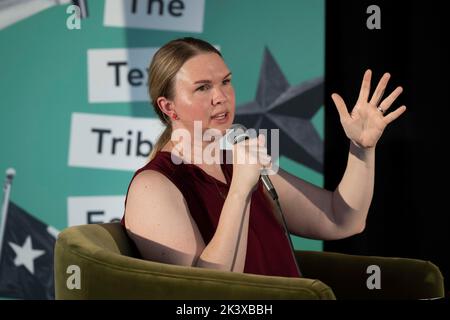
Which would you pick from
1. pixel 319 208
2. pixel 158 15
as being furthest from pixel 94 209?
pixel 319 208

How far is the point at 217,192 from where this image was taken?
1944 mm

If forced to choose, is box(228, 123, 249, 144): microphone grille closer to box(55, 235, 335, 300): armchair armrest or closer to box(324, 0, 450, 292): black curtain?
box(55, 235, 335, 300): armchair armrest

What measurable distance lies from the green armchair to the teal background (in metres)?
1.53

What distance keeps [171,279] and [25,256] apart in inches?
87.3

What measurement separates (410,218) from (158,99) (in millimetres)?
1924

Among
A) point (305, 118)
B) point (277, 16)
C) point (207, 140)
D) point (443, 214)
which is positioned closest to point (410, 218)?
point (443, 214)

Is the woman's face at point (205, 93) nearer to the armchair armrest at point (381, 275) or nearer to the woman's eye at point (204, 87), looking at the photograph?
the woman's eye at point (204, 87)

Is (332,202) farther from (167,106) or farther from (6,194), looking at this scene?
(6,194)

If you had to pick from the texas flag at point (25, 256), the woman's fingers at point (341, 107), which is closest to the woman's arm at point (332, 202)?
the woman's fingers at point (341, 107)

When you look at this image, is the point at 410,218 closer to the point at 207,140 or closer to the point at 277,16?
the point at 277,16

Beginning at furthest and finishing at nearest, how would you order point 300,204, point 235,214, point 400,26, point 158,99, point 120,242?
point 400,26 < point 300,204 < point 158,99 < point 120,242 < point 235,214

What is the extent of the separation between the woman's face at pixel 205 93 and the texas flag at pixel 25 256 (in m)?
1.89

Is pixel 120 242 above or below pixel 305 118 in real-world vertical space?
below

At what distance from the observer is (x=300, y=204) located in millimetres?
2174
